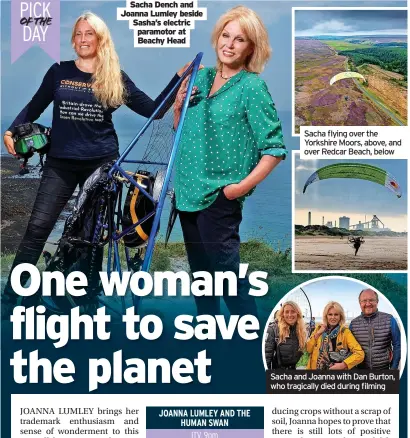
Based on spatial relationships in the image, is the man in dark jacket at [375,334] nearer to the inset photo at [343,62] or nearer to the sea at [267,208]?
the sea at [267,208]

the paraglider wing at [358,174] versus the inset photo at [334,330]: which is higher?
the paraglider wing at [358,174]

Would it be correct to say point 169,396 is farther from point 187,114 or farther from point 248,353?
point 187,114

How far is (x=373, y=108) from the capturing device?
4.61 meters

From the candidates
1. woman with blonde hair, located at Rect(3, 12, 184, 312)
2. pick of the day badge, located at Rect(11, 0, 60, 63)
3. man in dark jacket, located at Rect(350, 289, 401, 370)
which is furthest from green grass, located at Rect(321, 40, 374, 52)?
pick of the day badge, located at Rect(11, 0, 60, 63)

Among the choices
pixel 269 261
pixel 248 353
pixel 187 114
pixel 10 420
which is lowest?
pixel 10 420

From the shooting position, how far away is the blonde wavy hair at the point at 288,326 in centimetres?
457

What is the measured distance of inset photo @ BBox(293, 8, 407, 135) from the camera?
15.1 ft

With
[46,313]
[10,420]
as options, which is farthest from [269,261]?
[10,420]

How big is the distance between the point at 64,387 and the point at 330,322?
136cm

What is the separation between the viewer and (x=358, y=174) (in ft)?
15.1

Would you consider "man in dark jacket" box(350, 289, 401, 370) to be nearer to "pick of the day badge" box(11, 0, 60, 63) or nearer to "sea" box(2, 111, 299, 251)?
"sea" box(2, 111, 299, 251)
